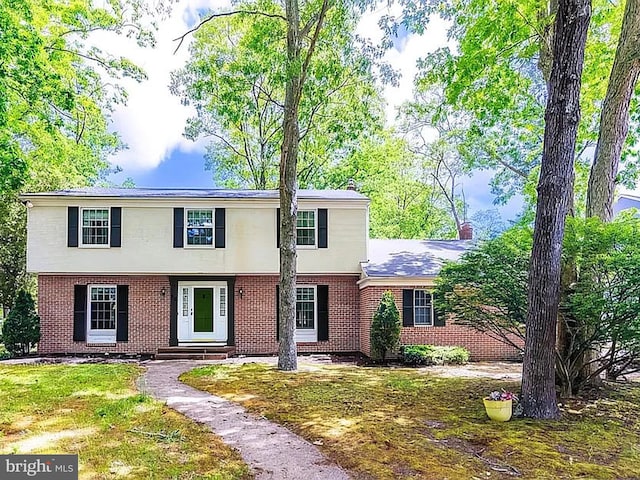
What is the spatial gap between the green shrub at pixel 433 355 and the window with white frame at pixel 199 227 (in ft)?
23.0

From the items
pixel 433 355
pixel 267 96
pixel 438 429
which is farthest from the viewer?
pixel 267 96

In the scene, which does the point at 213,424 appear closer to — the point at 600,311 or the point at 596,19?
the point at 600,311

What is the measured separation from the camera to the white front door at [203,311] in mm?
16578

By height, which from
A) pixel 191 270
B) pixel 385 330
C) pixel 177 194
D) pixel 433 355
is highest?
pixel 177 194

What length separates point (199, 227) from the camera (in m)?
16.3

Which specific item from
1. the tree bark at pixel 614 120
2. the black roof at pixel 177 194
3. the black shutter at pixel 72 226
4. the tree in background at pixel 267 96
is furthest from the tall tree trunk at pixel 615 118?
the black shutter at pixel 72 226

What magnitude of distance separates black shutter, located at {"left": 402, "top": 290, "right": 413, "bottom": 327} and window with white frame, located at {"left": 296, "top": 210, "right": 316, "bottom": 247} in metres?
3.35

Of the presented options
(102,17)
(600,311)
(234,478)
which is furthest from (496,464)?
(102,17)

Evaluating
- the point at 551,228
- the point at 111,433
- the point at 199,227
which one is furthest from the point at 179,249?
the point at 551,228

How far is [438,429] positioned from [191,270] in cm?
1107

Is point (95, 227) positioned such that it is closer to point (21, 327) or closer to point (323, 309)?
point (21, 327)

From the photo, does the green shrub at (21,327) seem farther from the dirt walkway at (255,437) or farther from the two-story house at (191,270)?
the dirt walkway at (255,437)

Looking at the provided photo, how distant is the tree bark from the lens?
31.4 feet

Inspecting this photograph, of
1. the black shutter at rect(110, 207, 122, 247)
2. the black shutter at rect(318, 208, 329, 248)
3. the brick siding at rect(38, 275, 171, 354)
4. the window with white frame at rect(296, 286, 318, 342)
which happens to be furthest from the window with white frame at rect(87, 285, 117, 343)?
the black shutter at rect(318, 208, 329, 248)
